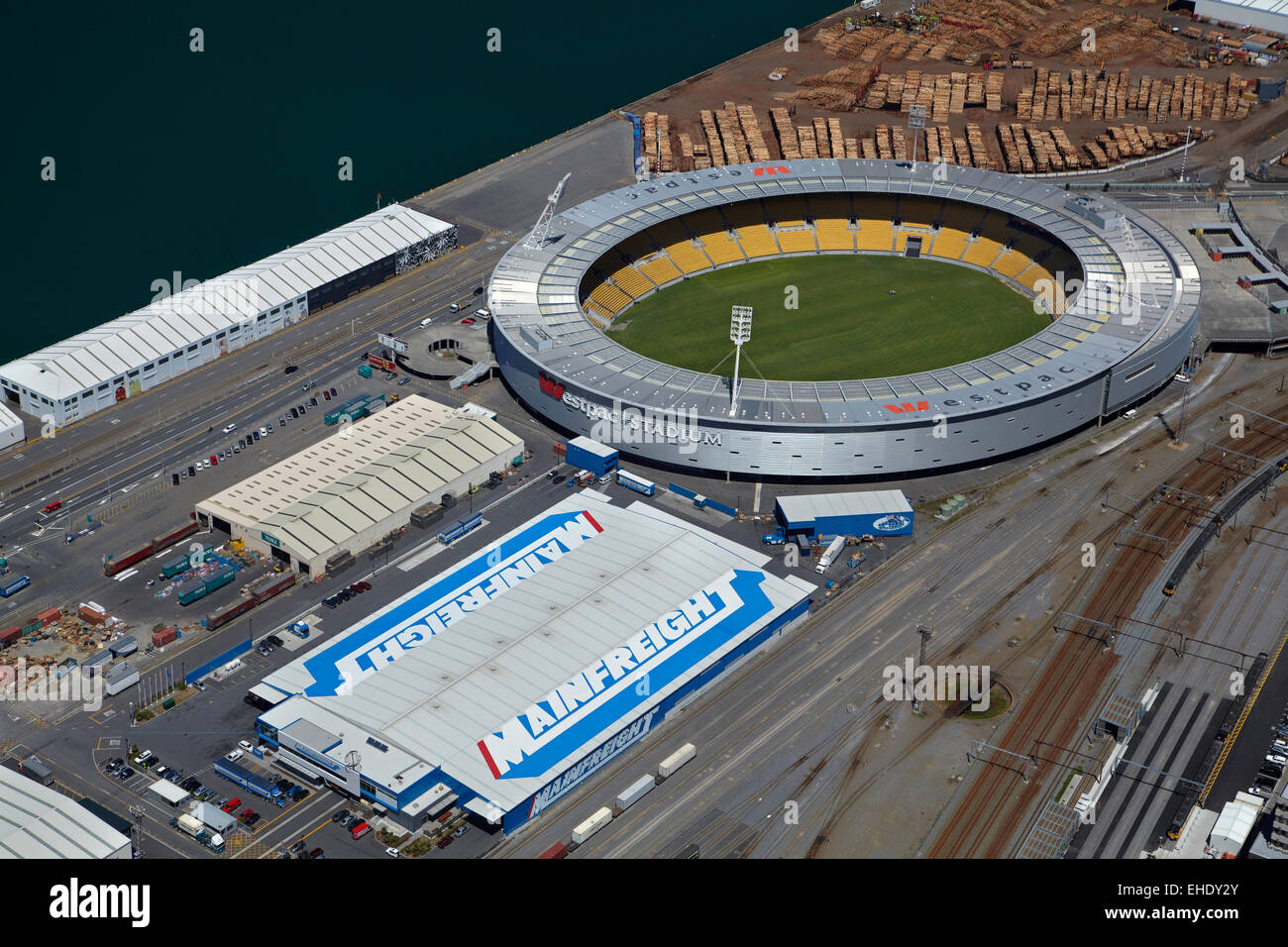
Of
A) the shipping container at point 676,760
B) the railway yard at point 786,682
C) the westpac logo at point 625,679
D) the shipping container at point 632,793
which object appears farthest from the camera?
the shipping container at point 676,760

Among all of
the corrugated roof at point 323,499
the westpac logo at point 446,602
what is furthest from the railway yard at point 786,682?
the corrugated roof at point 323,499

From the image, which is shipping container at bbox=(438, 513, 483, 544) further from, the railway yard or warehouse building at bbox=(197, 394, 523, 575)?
warehouse building at bbox=(197, 394, 523, 575)

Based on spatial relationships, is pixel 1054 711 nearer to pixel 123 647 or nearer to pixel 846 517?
pixel 846 517

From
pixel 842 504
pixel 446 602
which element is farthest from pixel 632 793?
pixel 842 504

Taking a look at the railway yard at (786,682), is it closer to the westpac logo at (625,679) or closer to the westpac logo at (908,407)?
the westpac logo at (908,407)

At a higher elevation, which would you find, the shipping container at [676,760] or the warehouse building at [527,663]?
the warehouse building at [527,663]

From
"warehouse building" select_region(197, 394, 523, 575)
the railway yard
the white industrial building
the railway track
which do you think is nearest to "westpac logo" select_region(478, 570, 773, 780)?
the railway yard

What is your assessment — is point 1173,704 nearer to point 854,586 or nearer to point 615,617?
point 854,586

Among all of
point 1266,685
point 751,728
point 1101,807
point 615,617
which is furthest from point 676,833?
point 1266,685
